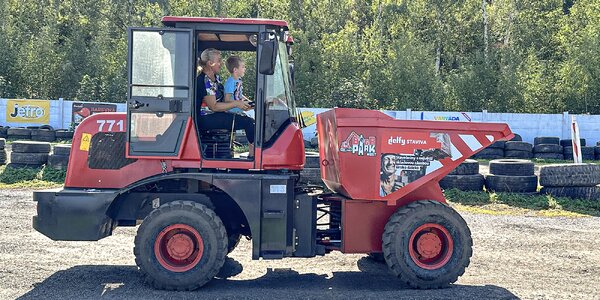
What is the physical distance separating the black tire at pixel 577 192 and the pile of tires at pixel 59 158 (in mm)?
10871

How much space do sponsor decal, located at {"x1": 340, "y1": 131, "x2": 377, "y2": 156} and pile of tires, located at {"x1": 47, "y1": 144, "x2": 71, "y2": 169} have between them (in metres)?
10.5

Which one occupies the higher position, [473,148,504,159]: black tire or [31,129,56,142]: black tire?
[31,129,56,142]: black tire

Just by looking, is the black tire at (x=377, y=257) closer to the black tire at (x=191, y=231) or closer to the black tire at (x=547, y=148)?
the black tire at (x=191, y=231)

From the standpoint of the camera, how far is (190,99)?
25.5 feet

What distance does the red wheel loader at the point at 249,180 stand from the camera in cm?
768

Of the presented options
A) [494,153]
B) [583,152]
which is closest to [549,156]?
[583,152]

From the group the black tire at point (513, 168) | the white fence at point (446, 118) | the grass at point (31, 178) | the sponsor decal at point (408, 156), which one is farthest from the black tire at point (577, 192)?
the white fence at point (446, 118)

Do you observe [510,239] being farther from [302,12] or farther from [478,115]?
[302,12]

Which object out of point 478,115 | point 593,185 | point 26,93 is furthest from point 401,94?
point 593,185

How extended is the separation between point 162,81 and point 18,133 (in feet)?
69.4

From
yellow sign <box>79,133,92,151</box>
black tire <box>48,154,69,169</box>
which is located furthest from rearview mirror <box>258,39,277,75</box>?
black tire <box>48,154,69,169</box>

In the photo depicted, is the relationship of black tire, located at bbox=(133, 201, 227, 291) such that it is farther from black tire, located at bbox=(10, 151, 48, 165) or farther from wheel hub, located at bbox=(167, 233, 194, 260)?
black tire, located at bbox=(10, 151, 48, 165)

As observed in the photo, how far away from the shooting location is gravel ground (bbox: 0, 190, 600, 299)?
7559 mm

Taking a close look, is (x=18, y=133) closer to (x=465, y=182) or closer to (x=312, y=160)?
(x=312, y=160)
